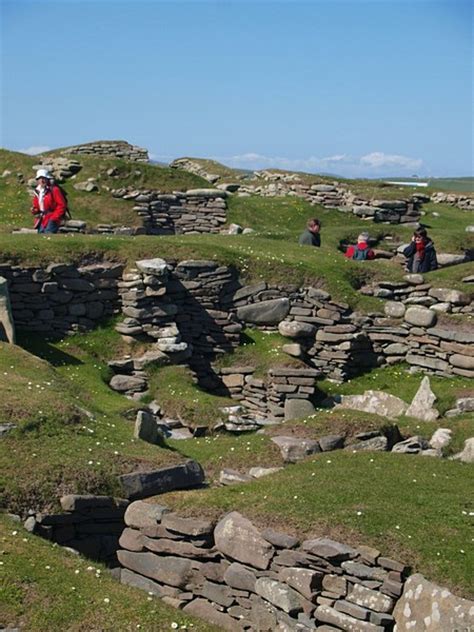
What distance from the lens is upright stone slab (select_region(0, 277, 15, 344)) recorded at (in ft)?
72.3

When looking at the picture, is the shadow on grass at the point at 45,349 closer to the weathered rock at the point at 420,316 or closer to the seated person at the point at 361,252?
the weathered rock at the point at 420,316

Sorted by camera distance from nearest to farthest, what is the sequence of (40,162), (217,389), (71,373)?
1. (71,373)
2. (217,389)
3. (40,162)

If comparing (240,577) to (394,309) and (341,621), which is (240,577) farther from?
(394,309)

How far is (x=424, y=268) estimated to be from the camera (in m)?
28.0

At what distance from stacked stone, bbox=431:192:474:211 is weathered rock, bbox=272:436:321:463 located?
106 feet

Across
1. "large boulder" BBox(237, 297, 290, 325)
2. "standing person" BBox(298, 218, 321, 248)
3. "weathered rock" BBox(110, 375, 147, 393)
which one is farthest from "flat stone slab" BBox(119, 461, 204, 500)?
"standing person" BBox(298, 218, 321, 248)

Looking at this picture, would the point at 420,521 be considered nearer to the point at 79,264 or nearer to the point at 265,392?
the point at 265,392

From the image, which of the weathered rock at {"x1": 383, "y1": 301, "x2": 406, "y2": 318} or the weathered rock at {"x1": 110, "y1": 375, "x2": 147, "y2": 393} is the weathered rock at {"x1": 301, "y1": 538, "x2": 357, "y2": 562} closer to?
the weathered rock at {"x1": 110, "y1": 375, "x2": 147, "y2": 393}

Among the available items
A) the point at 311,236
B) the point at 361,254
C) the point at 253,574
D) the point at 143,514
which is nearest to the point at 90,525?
the point at 143,514

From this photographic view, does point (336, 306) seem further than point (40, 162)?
→ No

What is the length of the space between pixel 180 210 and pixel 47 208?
12.2 m

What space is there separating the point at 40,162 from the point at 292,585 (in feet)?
110

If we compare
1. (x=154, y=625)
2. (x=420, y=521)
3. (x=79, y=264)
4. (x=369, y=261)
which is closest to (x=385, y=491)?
(x=420, y=521)

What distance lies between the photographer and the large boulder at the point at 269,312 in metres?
25.5
